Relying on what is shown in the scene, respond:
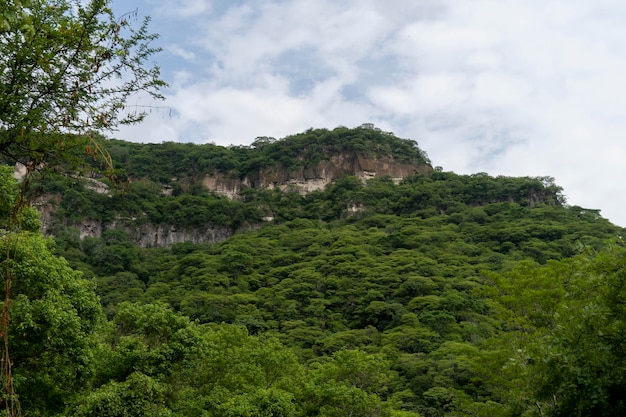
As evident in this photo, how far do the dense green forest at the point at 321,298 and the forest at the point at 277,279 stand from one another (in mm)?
64

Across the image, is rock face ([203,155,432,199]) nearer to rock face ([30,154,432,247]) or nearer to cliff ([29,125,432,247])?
rock face ([30,154,432,247])

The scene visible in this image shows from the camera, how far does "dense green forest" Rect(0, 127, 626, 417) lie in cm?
930

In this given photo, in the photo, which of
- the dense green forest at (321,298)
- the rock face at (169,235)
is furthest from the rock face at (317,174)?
the rock face at (169,235)

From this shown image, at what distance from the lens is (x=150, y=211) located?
7506 centimetres

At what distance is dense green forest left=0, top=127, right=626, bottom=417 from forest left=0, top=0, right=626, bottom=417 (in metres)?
0.06

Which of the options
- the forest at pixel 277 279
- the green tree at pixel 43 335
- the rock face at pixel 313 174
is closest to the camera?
the forest at pixel 277 279

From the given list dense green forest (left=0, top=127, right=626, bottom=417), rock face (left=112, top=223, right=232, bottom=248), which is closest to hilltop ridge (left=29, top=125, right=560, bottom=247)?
rock face (left=112, top=223, right=232, bottom=248)

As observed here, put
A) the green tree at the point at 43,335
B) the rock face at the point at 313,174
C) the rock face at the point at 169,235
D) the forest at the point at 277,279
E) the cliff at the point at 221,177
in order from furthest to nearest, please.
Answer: the rock face at the point at 313,174
the cliff at the point at 221,177
the rock face at the point at 169,235
the green tree at the point at 43,335
the forest at the point at 277,279

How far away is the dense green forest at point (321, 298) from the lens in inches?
366

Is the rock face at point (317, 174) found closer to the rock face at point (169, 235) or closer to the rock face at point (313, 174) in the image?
the rock face at point (313, 174)

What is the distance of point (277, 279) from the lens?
162ft

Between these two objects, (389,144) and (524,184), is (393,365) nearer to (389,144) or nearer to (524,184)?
(524,184)

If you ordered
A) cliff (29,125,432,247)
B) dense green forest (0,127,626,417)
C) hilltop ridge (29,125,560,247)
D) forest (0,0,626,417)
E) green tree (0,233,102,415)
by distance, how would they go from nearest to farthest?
1. forest (0,0,626,417)
2. dense green forest (0,127,626,417)
3. green tree (0,233,102,415)
4. hilltop ridge (29,125,560,247)
5. cliff (29,125,432,247)

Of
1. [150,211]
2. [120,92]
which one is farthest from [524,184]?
[120,92]
